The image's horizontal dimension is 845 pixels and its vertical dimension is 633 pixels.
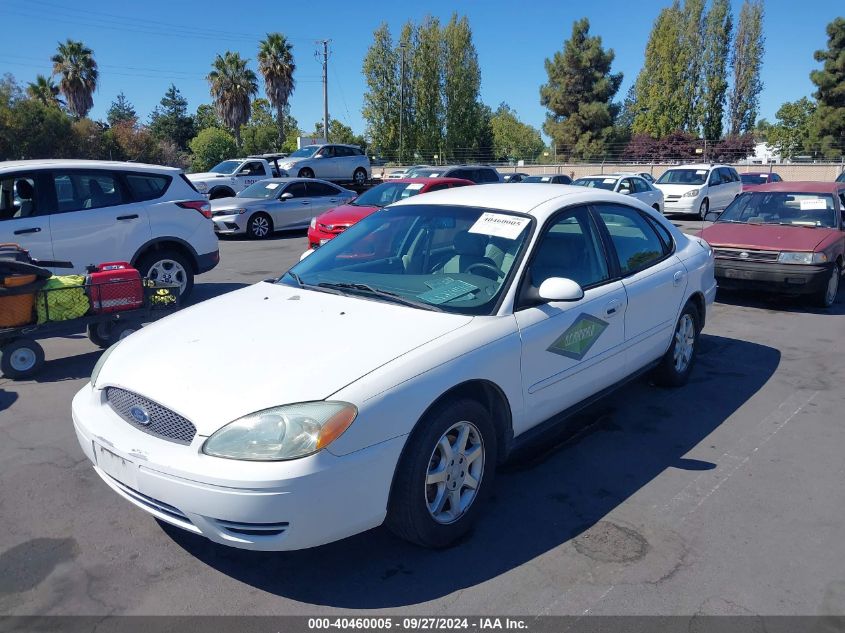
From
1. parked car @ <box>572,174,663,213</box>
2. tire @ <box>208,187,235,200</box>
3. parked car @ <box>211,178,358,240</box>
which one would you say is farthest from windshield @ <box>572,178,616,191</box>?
tire @ <box>208,187,235,200</box>

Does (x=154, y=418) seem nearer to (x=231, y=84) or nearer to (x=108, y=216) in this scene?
(x=108, y=216)

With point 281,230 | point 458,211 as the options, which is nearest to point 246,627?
point 458,211

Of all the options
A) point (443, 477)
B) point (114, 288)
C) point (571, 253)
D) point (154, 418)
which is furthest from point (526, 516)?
point (114, 288)

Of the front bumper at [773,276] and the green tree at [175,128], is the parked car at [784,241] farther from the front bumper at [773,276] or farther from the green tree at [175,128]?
the green tree at [175,128]

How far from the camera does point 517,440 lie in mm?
3725

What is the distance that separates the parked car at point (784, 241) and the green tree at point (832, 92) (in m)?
43.7

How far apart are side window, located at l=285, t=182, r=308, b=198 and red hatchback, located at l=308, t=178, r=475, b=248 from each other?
4.79 metres

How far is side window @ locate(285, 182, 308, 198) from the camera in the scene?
1734cm

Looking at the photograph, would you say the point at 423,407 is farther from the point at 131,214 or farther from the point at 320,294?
the point at 131,214

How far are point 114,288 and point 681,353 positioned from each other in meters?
5.10

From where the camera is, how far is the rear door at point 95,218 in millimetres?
7598

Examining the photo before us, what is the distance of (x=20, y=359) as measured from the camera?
5.93 meters

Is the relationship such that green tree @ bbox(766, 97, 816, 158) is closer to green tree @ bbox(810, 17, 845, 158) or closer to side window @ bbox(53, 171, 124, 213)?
green tree @ bbox(810, 17, 845, 158)

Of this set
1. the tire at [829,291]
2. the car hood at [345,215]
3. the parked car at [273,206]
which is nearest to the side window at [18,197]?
the car hood at [345,215]
